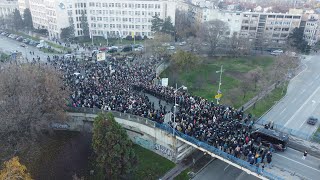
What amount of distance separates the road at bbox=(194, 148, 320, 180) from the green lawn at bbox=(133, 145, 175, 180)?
145 inches

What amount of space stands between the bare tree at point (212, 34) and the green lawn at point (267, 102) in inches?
850

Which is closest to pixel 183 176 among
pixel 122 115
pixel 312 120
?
pixel 122 115

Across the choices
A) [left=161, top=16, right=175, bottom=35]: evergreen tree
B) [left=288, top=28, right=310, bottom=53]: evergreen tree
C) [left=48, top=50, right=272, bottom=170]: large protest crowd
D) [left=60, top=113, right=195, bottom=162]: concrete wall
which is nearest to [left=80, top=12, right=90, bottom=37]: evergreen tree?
[left=161, top=16, right=175, bottom=35]: evergreen tree

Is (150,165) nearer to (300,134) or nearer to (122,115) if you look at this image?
(122,115)

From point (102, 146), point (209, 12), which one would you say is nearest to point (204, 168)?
point (102, 146)

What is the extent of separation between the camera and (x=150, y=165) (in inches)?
1156

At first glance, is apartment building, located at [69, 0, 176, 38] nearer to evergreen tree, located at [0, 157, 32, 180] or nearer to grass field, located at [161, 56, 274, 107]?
grass field, located at [161, 56, 274, 107]

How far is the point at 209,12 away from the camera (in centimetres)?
8119

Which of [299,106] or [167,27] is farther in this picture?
[167,27]

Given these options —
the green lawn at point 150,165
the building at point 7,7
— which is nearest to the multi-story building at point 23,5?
the building at point 7,7

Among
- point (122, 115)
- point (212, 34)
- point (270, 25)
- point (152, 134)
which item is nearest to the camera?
point (152, 134)

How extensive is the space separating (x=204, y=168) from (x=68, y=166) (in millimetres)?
14784

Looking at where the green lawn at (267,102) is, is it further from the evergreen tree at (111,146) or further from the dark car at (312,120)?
the evergreen tree at (111,146)

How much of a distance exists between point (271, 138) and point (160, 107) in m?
13.0
